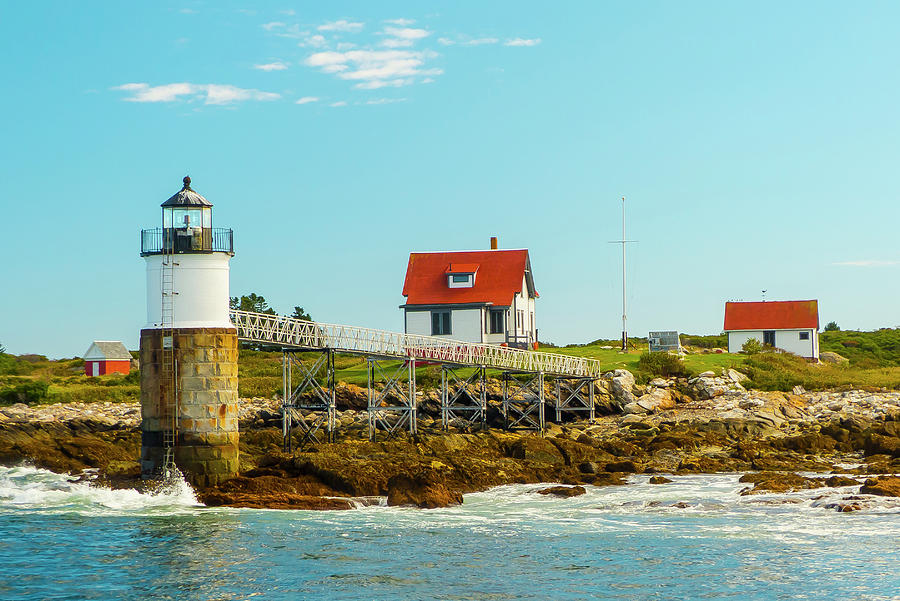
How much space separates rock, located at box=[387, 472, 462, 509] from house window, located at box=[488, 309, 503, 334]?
94.5 ft

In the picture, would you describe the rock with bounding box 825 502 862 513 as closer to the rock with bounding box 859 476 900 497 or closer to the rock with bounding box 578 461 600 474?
the rock with bounding box 859 476 900 497

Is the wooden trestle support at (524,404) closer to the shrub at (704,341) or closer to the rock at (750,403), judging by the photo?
the rock at (750,403)

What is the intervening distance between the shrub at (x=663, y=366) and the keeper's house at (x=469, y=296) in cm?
762

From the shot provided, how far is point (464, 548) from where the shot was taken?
2022cm

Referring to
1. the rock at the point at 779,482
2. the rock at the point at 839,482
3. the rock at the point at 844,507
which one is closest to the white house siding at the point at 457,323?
the rock at the point at 779,482

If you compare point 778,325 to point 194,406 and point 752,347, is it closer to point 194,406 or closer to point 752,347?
point 752,347

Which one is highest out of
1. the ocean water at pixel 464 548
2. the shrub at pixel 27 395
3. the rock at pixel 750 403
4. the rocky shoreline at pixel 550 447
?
the shrub at pixel 27 395

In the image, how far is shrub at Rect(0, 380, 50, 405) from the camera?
177 ft

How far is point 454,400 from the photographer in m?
43.7

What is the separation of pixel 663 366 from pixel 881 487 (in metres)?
25.9

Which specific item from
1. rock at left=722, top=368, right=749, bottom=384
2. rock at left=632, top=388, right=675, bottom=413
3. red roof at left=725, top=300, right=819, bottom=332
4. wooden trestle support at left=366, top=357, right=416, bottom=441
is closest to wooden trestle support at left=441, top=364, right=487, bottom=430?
wooden trestle support at left=366, top=357, right=416, bottom=441

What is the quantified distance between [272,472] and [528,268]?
34751 millimetres

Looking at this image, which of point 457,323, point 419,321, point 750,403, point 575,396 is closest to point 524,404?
point 575,396

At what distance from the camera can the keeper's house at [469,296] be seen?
180 ft
